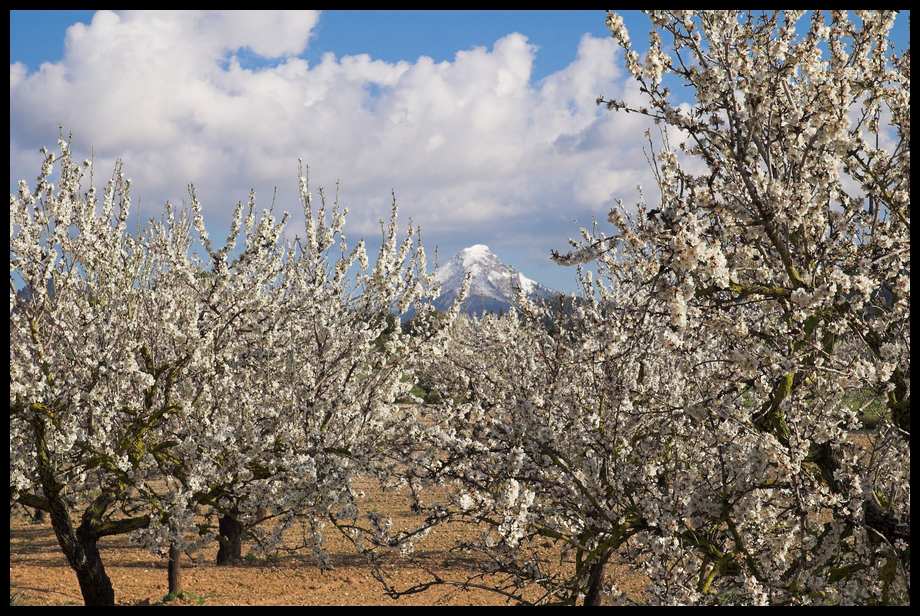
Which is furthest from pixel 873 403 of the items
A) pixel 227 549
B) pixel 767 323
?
pixel 227 549

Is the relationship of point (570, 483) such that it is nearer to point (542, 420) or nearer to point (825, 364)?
point (542, 420)

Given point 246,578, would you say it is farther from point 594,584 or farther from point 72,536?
point 594,584

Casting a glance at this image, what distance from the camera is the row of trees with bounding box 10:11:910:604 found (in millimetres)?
4312

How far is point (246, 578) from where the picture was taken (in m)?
11.6

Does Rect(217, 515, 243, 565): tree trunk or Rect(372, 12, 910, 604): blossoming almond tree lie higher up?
Rect(372, 12, 910, 604): blossoming almond tree

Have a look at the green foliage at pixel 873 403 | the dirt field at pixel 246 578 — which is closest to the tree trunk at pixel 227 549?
the dirt field at pixel 246 578

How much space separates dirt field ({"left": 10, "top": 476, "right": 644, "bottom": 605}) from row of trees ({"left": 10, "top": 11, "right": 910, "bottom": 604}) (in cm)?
175

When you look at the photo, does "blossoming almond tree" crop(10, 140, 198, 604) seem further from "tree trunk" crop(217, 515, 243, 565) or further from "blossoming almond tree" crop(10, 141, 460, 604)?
"tree trunk" crop(217, 515, 243, 565)

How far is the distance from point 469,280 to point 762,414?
5.00 m

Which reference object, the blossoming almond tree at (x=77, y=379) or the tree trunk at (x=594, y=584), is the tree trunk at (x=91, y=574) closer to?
the blossoming almond tree at (x=77, y=379)

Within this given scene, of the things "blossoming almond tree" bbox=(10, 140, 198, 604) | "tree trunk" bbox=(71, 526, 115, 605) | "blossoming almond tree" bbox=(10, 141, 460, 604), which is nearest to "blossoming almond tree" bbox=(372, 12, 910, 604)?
"blossoming almond tree" bbox=(10, 141, 460, 604)

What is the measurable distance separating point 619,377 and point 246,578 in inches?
325

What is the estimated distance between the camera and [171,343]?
8.49 m

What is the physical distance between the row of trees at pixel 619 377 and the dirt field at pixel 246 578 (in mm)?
1746
